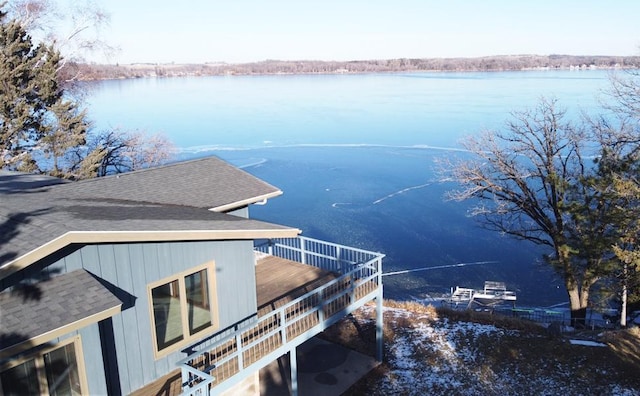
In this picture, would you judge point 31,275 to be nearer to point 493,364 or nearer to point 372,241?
point 493,364

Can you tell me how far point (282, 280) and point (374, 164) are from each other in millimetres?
36176

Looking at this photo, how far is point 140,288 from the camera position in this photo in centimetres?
884

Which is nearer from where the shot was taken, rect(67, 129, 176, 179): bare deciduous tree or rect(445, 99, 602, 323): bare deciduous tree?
rect(445, 99, 602, 323): bare deciduous tree

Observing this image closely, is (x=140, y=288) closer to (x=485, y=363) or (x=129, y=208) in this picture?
(x=129, y=208)

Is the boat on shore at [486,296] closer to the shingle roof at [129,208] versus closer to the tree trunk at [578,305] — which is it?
the tree trunk at [578,305]

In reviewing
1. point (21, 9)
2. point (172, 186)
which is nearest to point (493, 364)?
point (172, 186)

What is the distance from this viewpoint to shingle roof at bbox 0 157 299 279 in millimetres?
7398

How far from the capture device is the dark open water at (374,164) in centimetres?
2820

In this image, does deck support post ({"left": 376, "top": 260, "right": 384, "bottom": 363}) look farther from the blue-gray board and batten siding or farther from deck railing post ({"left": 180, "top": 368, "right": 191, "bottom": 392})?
deck railing post ({"left": 180, "top": 368, "right": 191, "bottom": 392})

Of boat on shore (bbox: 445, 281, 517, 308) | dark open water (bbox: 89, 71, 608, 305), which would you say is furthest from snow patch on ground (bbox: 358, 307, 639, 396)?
dark open water (bbox: 89, 71, 608, 305)

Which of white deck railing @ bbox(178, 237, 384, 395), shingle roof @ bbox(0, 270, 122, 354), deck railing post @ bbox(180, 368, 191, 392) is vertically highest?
shingle roof @ bbox(0, 270, 122, 354)

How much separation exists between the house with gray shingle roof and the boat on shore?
1144 centimetres

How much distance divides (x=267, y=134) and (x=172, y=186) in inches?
2024

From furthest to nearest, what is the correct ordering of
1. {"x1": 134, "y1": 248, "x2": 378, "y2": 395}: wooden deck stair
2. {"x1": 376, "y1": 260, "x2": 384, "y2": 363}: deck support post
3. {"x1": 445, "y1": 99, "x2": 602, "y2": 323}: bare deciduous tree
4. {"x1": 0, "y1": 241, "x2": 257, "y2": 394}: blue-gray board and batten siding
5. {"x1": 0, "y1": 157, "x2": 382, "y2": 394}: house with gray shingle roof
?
{"x1": 445, "y1": 99, "x2": 602, "y2": 323}: bare deciduous tree, {"x1": 376, "y1": 260, "x2": 384, "y2": 363}: deck support post, {"x1": 134, "y1": 248, "x2": 378, "y2": 395}: wooden deck stair, {"x1": 0, "y1": 241, "x2": 257, "y2": 394}: blue-gray board and batten siding, {"x1": 0, "y1": 157, "x2": 382, "y2": 394}: house with gray shingle roof
